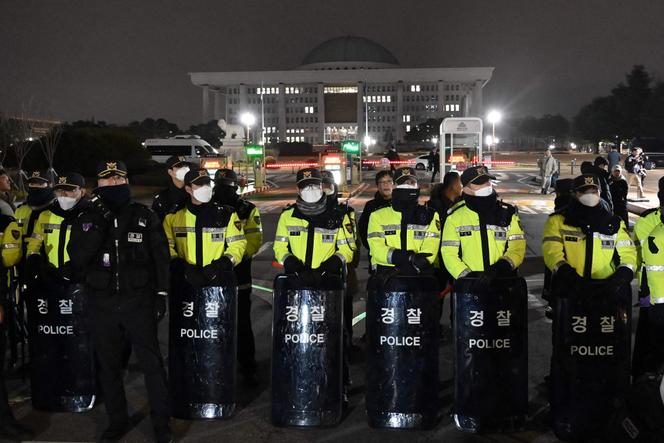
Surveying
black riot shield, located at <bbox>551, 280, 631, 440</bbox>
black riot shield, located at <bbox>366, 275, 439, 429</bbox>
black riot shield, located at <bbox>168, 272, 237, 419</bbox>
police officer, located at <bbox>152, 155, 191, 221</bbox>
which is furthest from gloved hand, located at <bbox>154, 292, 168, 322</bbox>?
black riot shield, located at <bbox>551, 280, 631, 440</bbox>

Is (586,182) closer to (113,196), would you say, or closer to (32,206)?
(113,196)

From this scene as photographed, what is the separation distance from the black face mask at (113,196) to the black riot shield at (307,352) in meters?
1.28

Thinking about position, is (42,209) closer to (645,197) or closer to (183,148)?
(645,197)

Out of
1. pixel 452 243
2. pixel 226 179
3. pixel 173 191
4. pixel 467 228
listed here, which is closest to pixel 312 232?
pixel 452 243

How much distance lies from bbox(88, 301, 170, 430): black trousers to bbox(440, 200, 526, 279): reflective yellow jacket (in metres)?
2.26

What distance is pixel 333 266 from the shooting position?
5750 millimetres

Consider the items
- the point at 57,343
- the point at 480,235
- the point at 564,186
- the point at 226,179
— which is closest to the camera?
the point at 480,235

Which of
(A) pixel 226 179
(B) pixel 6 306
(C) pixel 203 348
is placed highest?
(A) pixel 226 179

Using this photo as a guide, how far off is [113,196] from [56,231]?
1.14 m

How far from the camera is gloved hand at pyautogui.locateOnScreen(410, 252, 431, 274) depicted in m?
5.59

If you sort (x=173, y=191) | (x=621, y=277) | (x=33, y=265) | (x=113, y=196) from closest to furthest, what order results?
(x=621, y=277) → (x=113, y=196) → (x=33, y=265) → (x=173, y=191)

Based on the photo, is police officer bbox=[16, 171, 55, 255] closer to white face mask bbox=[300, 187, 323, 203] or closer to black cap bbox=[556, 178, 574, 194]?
→ white face mask bbox=[300, 187, 323, 203]

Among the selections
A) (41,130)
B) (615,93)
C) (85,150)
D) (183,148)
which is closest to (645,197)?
(85,150)

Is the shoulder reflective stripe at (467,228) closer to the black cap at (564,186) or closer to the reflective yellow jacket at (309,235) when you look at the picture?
the reflective yellow jacket at (309,235)
